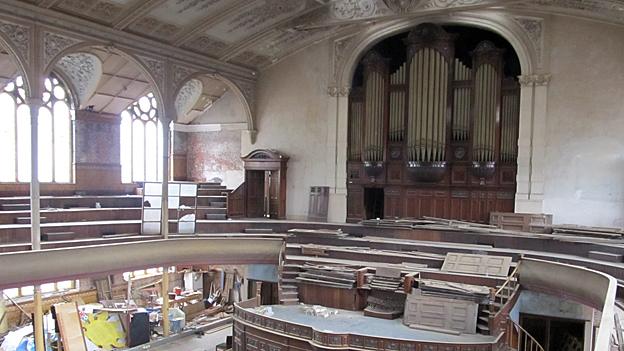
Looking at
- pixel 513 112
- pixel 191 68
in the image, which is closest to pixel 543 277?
pixel 513 112

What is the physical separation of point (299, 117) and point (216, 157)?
326cm

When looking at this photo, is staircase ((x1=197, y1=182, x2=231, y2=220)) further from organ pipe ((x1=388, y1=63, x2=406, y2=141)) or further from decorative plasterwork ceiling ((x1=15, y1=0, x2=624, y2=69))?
organ pipe ((x1=388, y1=63, x2=406, y2=141))

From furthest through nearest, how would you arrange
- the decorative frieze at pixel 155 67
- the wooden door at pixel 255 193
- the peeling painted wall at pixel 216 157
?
the peeling painted wall at pixel 216 157 → the wooden door at pixel 255 193 → the decorative frieze at pixel 155 67

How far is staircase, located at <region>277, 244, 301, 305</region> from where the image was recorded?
9421 mm

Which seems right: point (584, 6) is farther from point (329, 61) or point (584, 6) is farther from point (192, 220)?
point (192, 220)

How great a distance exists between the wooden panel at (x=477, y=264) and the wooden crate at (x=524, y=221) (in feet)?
6.94

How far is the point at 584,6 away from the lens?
10.0 m

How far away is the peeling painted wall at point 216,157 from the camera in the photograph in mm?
14698

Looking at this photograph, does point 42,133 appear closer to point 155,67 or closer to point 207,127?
point 155,67

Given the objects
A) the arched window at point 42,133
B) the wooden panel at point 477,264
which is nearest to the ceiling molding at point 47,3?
the arched window at point 42,133

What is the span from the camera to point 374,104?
1237 cm

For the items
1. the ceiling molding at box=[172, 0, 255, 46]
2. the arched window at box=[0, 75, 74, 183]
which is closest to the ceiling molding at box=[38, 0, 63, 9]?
the ceiling molding at box=[172, 0, 255, 46]

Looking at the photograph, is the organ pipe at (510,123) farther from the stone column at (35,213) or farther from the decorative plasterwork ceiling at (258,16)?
the stone column at (35,213)

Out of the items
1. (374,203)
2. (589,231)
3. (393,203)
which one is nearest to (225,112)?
(374,203)
